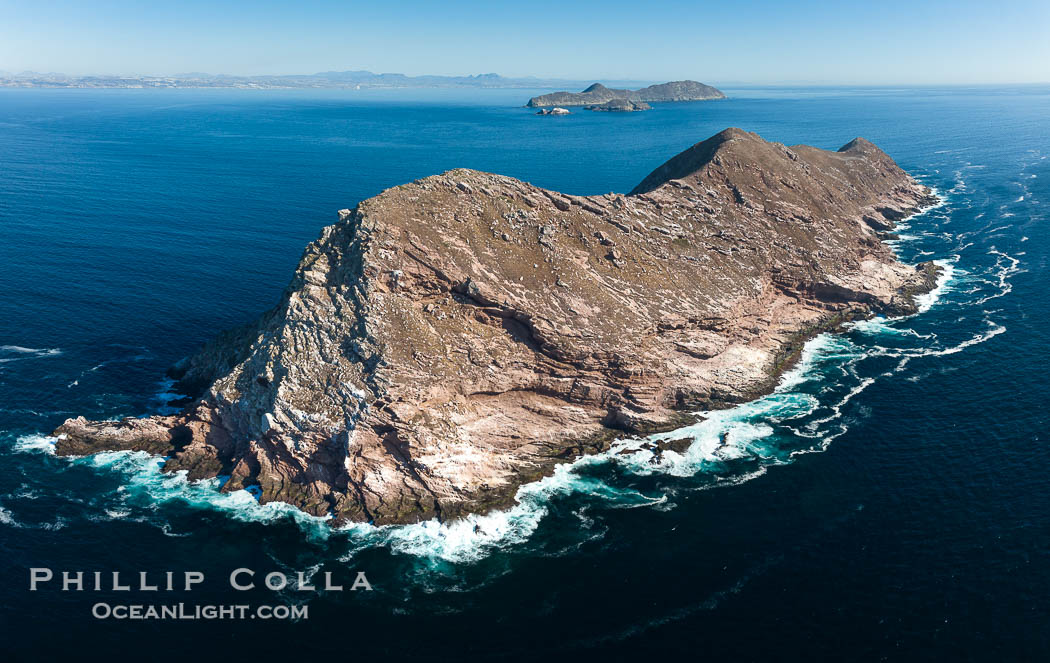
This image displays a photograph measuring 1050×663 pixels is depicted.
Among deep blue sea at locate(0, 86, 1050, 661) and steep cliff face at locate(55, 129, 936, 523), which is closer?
deep blue sea at locate(0, 86, 1050, 661)

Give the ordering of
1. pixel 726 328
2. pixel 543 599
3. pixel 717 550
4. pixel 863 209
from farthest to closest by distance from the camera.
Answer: pixel 863 209
pixel 726 328
pixel 717 550
pixel 543 599

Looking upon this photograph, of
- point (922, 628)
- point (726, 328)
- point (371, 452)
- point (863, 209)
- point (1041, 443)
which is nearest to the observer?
point (922, 628)

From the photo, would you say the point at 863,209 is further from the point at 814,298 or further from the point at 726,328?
the point at 726,328

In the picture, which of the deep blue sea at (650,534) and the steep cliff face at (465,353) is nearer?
the deep blue sea at (650,534)

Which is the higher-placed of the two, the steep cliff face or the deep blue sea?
the steep cliff face

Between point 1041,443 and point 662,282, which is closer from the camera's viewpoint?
point 1041,443

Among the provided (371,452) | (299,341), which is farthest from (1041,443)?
(299,341)

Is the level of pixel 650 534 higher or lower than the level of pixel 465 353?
lower

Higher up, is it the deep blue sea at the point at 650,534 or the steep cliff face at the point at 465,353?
the steep cliff face at the point at 465,353
